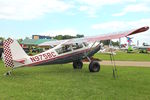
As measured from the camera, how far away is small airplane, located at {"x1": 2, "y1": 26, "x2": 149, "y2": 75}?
36.2 ft

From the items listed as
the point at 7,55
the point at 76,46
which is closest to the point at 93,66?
the point at 76,46

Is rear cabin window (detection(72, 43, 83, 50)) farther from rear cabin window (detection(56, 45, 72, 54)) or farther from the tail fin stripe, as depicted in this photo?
the tail fin stripe

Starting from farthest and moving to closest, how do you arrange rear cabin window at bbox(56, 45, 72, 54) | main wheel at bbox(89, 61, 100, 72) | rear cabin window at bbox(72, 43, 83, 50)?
rear cabin window at bbox(72, 43, 83, 50), main wheel at bbox(89, 61, 100, 72), rear cabin window at bbox(56, 45, 72, 54)

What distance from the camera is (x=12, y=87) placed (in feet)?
27.4

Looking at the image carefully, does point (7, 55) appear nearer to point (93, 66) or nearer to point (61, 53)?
point (61, 53)

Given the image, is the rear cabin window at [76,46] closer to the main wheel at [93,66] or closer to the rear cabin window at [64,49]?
the rear cabin window at [64,49]

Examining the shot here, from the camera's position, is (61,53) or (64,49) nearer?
(61,53)

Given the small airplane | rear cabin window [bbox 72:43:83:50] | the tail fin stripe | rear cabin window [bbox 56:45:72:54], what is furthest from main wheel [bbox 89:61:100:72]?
the tail fin stripe

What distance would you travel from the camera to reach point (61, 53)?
13508mm

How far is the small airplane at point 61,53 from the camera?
36.2 ft

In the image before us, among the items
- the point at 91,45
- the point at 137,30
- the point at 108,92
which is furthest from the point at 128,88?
the point at 91,45

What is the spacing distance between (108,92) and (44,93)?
2.25 meters

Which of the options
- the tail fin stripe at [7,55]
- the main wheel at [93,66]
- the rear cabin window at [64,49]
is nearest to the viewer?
the tail fin stripe at [7,55]

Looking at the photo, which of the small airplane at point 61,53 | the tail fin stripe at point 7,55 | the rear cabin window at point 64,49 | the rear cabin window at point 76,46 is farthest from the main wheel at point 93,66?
the tail fin stripe at point 7,55
